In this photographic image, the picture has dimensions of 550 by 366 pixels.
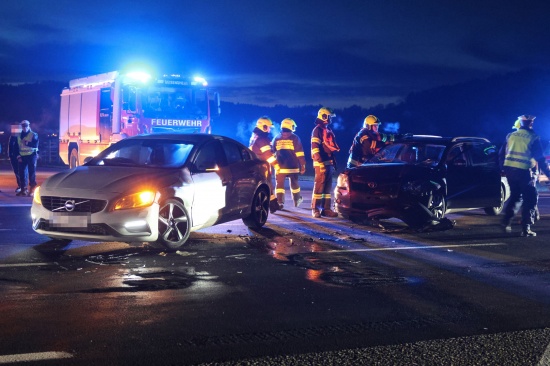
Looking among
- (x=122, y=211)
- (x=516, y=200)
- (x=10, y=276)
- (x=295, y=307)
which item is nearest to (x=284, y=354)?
(x=295, y=307)

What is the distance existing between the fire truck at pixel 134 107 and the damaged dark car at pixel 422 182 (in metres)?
10.2

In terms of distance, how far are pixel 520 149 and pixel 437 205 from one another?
5.22 ft

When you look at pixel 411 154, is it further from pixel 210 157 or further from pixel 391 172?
pixel 210 157

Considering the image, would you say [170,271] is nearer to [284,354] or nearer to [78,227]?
[78,227]

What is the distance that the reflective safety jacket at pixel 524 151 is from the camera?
11680 millimetres

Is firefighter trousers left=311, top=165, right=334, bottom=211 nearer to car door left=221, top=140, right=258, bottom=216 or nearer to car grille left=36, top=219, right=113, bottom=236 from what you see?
car door left=221, top=140, right=258, bottom=216

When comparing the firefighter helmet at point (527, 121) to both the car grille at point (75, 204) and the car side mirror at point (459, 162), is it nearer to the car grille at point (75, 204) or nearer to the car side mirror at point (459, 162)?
the car side mirror at point (459, 162)

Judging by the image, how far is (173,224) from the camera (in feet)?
30.7

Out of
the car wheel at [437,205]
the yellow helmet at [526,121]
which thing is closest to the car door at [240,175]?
the car wheel at [437,205]

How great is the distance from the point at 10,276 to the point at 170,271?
1.59 meters

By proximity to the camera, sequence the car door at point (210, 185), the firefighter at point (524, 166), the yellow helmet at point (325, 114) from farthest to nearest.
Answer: the yellow helmet at point (325, 114) → the firefighter at point (524, 166) → the car door at point (210, 185)

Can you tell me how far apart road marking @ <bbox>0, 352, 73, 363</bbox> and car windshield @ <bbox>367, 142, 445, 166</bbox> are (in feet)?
29.6

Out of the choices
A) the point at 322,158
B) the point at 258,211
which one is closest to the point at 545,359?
the point at 258,211

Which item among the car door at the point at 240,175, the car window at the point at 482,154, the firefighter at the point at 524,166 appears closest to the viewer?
the car door at the point at 240,175
